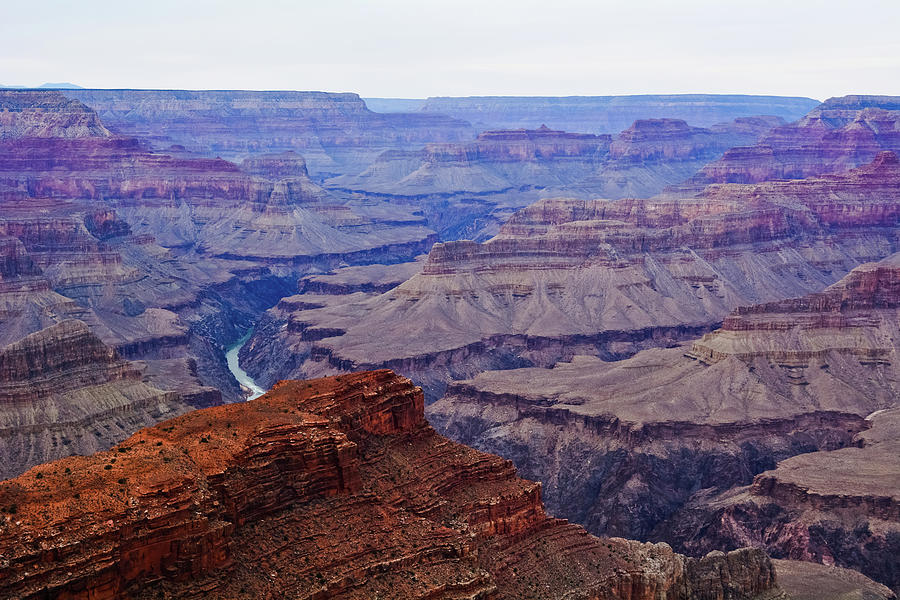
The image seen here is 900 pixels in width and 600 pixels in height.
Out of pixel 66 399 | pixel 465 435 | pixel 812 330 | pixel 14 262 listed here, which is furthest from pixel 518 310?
pixel 66 399

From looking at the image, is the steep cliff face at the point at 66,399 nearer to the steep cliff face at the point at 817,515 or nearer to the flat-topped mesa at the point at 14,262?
the steep cliff face at the point at 817,515

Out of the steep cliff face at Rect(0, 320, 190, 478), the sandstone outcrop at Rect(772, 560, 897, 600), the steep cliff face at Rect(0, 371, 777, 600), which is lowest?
the sandstone outcrop at Rect(772, 560, 897, 600)

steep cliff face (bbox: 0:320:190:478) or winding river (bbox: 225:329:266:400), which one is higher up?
A: steep cliff face (bbox: 0:320:190:478)

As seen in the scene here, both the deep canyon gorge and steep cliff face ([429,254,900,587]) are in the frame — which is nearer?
the deep canyon gorge

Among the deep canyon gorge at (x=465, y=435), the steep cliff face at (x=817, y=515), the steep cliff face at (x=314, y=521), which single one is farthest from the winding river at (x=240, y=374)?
the steep cliff face at (x=314, y=521)

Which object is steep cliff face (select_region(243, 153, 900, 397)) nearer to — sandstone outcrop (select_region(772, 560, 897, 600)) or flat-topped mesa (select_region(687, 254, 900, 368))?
flat-topped mesa (select_region(687, 254, 900, 368))

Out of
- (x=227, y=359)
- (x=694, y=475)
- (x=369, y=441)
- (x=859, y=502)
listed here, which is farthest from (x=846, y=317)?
(x=369, y=441)

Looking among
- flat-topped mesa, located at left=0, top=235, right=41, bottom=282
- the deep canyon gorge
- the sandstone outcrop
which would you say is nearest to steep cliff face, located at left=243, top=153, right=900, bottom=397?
the deep canyon gorge
